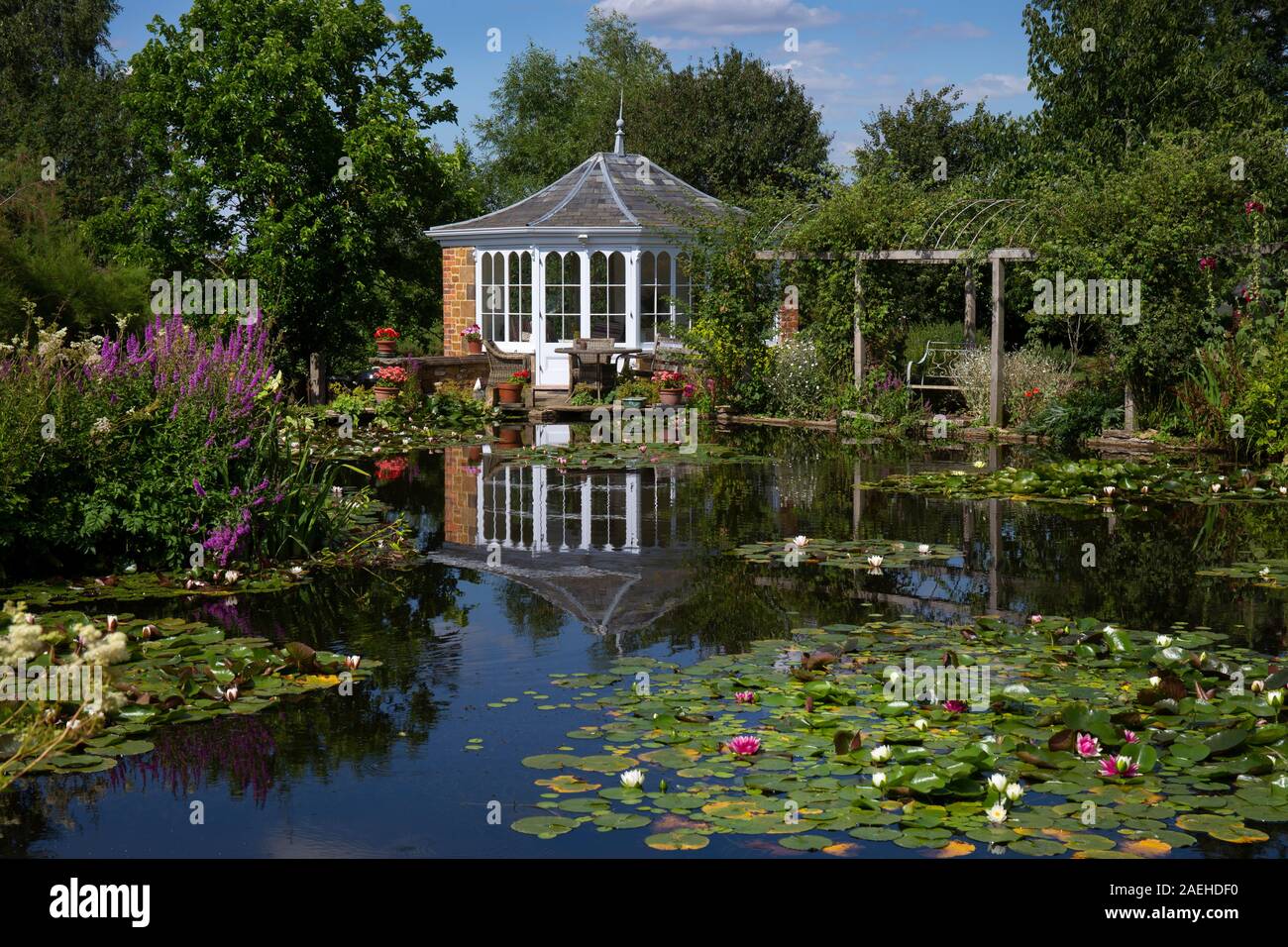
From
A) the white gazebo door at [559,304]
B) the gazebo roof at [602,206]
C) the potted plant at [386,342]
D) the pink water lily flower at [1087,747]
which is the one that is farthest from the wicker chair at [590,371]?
the pink water lily flower at [1087,747]

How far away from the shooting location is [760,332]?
21141 millimetres

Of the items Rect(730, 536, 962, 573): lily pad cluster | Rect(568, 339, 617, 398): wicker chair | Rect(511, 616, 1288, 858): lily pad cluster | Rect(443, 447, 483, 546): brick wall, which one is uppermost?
Rect(568, 339, 617, 398): wicker chair

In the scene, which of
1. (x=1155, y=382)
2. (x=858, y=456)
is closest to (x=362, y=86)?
(x=858, y=456)

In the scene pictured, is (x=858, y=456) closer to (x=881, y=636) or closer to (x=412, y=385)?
(x=412, y=385)

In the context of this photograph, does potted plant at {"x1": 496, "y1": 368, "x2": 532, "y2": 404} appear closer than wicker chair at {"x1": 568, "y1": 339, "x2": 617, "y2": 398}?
Yes

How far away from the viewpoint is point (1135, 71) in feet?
89.2

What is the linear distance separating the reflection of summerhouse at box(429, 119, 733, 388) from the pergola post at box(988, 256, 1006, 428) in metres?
5.90

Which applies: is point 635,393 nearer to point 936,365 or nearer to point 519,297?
point 519,297

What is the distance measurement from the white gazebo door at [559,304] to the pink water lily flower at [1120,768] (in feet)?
63.5

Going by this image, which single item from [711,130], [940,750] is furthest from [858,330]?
[711,130]

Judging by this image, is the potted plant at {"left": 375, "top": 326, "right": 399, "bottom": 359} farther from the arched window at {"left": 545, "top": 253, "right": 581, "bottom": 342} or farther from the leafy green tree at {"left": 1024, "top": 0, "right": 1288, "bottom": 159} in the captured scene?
the leafy green tree at {"left": 1024, "top": 0, "right": 1288, "bottom": 159}

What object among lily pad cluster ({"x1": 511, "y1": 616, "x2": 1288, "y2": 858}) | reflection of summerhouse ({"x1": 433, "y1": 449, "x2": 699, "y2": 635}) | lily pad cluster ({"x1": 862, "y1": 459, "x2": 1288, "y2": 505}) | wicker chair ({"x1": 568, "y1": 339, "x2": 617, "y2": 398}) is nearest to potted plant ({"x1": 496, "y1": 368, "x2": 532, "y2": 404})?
wicker chair ({"x1": 568, "y1": 339, "x2": 617, "y2": 398})

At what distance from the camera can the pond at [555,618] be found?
4758mm

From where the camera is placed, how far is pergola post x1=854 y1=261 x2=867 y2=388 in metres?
19.5
